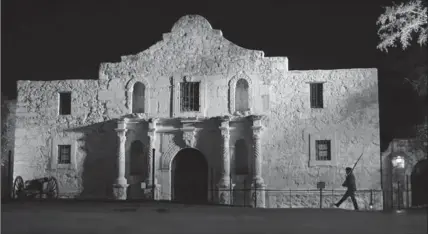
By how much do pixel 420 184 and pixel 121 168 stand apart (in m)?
12.8

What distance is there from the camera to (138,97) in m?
25.5

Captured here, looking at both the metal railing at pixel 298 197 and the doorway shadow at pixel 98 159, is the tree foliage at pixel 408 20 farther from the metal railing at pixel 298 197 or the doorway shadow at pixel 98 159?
the doorway shadow at pixel 98 159

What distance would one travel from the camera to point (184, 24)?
25.1 meters

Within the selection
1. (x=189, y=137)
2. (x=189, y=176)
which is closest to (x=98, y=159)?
(x=189, y=176)

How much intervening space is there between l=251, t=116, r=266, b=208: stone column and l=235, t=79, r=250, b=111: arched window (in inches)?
50.2

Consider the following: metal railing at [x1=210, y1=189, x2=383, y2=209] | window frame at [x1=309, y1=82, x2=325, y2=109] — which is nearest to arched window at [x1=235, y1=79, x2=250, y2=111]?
window frame at [x1=309, y1=82, x2=325, y2=109]

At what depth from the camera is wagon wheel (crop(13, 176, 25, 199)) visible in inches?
881

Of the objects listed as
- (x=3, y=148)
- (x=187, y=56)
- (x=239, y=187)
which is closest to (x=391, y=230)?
(x=239, y=187)

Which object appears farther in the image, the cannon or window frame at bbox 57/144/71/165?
window frame at bbox 57/144/71/165

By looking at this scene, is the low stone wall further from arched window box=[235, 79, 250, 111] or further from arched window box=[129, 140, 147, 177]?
arched window box=[129, 140, 147, 177]

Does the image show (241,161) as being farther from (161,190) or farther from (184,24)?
(184,24)

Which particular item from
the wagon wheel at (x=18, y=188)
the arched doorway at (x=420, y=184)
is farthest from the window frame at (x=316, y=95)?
the wagon wheel at (x=18, y=188)

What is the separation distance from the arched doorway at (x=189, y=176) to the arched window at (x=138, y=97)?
103 inches

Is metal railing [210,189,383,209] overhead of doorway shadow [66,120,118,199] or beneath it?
beneath
